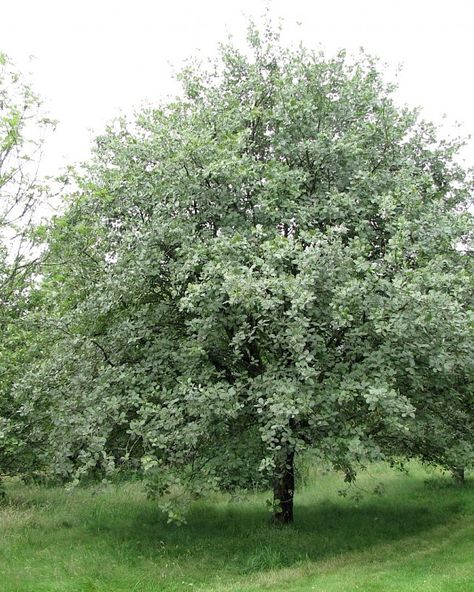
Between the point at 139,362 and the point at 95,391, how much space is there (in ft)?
5.25

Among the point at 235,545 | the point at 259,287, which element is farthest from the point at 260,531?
the point at 259,287

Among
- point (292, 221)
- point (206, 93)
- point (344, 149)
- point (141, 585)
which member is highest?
point (206, 93)

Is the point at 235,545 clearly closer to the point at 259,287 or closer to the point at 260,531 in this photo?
the point at 260,531

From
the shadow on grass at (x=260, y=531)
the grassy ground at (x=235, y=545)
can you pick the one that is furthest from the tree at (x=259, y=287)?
the grassy ground at (x=235, y=545)

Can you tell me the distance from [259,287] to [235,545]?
7.14m

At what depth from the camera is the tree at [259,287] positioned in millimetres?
11344

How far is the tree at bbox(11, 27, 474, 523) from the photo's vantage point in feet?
37.2

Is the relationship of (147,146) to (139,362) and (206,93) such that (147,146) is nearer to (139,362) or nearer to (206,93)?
(206,93)

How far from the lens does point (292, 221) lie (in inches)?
543

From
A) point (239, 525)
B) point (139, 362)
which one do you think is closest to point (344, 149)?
point (139, 362)

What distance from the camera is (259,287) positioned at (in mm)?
10891

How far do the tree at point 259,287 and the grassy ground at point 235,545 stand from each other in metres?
1.52

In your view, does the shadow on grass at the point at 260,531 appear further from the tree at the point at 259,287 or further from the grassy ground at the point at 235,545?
the tree at the point at 259,287

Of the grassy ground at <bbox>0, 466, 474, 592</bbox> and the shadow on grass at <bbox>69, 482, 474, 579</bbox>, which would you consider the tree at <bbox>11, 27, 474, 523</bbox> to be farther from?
the grassy ground at <bbox>0, 466, 474, 592</bbox>
